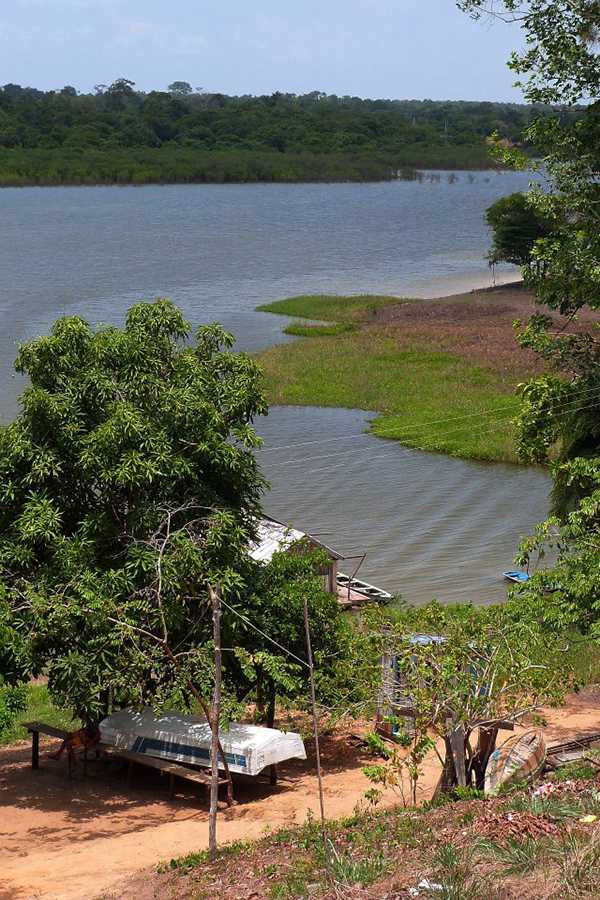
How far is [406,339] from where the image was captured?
2272 inches

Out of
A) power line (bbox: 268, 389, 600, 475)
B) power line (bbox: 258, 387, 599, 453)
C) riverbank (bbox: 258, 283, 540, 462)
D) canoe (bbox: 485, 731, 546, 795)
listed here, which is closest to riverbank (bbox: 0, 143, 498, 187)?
riverbank (bbox: 258, 283, 540, 462)

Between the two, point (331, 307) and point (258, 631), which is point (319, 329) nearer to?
point (331, 307)

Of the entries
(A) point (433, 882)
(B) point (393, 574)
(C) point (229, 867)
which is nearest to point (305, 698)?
(C) point (229, 867)

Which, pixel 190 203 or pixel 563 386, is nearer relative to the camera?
pixel 563 386

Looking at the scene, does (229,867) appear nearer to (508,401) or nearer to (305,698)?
(305,698)

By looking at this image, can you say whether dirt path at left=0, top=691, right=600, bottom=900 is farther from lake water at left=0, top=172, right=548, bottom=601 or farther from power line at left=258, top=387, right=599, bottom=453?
power line at left=258, top=387, right=599, bottom=453

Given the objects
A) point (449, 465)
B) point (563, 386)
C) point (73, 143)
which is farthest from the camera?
point (73, 143)

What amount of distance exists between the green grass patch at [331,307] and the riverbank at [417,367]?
0.06m

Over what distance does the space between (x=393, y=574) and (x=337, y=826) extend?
58.0ft

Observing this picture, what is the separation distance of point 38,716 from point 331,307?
48183 mm

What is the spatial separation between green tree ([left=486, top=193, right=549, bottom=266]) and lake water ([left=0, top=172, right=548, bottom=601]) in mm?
7065

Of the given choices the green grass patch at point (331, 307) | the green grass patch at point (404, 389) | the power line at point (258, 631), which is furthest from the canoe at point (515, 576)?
the green grass patch at point (331, 307)

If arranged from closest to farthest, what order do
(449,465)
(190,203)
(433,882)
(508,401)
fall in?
(433,882) → (449,465) → (508,401) → (190,203)

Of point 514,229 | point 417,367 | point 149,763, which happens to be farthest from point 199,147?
point 149,763
